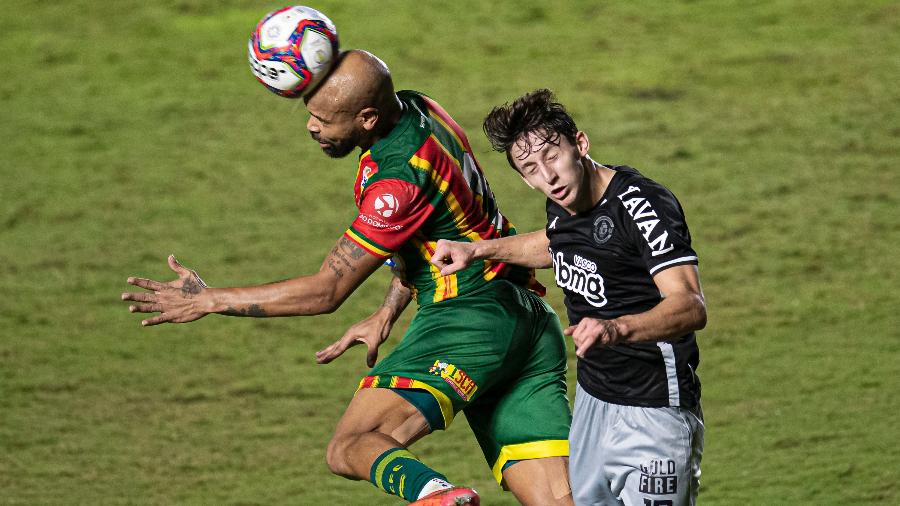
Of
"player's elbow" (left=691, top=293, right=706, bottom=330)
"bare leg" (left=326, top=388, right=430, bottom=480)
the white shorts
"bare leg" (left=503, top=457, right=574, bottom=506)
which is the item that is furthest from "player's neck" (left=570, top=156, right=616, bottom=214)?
"bare leg" (left=503, top=457, right=574, bottom=506)

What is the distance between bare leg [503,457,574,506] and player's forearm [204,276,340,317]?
0.86 m

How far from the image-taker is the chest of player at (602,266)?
3449mm

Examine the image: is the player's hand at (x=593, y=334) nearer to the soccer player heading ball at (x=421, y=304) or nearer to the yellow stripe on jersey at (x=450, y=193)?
the soccer player heading ball at (x=421, y=304)

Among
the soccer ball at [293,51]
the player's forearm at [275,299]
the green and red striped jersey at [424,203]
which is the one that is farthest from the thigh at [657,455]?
the soccer ball at [293,51]

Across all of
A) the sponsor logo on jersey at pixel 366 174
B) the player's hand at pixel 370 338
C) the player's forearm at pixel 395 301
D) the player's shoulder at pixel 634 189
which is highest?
the player's shoulder at pixel 634 189

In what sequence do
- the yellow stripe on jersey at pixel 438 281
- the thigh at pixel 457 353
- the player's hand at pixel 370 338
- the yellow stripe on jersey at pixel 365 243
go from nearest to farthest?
1. the yellow stripe on jersey at pixel 365 243
2. the thigh at pixel 457 353
3. the yellow stripe on jersey at pixel 438 281
4. the player's hand at pixel 370 338

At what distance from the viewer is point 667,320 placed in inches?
123

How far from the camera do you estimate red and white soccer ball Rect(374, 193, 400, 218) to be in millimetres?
3922

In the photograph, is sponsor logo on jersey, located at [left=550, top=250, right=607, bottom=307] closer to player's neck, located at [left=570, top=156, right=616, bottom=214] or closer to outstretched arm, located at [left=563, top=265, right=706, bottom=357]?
player's neck, located at [left=570, top=156, right=616, bottom=214]

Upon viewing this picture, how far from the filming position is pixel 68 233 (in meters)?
7.96

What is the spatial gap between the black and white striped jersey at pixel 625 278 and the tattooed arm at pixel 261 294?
68cm

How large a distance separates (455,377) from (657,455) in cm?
82

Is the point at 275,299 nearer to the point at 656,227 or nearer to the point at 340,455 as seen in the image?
the point at 340,455

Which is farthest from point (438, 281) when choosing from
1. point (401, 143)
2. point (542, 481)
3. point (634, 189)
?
point (634, 189)
